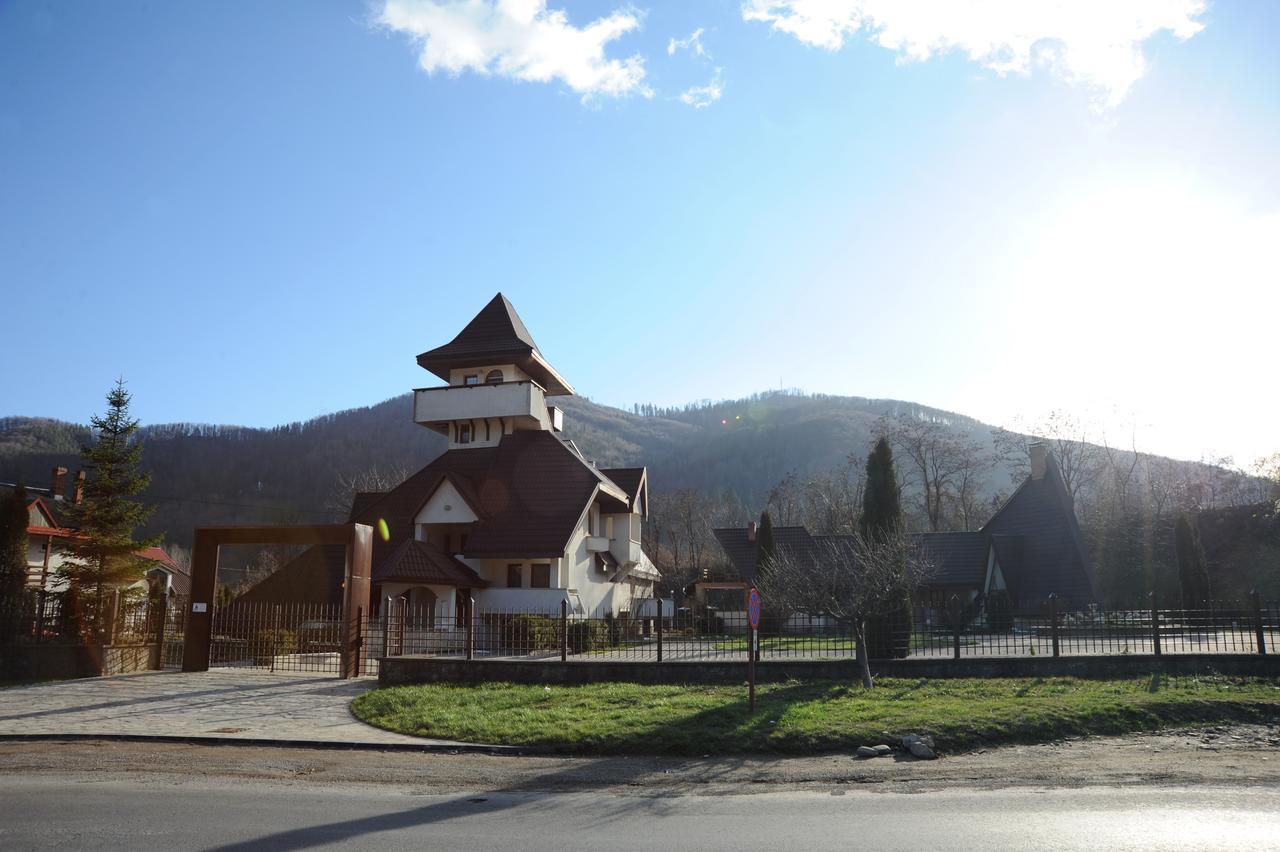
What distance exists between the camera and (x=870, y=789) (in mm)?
9508

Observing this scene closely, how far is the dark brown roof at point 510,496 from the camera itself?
32344 millimetres

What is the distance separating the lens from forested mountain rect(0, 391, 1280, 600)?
58031 millimetres

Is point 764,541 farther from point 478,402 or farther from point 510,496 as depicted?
point 478,402

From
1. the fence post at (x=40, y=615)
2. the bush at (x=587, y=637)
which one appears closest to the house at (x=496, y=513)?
the bush at (x=587, y=637)

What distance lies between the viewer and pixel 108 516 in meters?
21.0

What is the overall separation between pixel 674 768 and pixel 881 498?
15.1m

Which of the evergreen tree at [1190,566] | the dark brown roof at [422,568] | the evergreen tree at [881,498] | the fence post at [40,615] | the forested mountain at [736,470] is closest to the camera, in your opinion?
the fence post at [40,615]

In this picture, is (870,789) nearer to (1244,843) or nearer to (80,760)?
(1244,843)

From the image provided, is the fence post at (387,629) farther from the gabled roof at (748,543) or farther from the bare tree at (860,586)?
the gabled roof at (748,543)

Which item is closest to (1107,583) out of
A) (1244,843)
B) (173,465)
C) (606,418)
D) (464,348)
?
(464,348)

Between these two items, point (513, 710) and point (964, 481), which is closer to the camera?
point (513, 710)

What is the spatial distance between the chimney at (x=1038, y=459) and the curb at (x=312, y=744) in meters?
37.3

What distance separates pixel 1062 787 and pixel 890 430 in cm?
5661

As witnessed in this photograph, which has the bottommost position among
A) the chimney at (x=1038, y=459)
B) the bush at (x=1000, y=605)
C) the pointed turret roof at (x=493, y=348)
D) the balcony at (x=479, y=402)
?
the bush at (x=1000, y=605)
